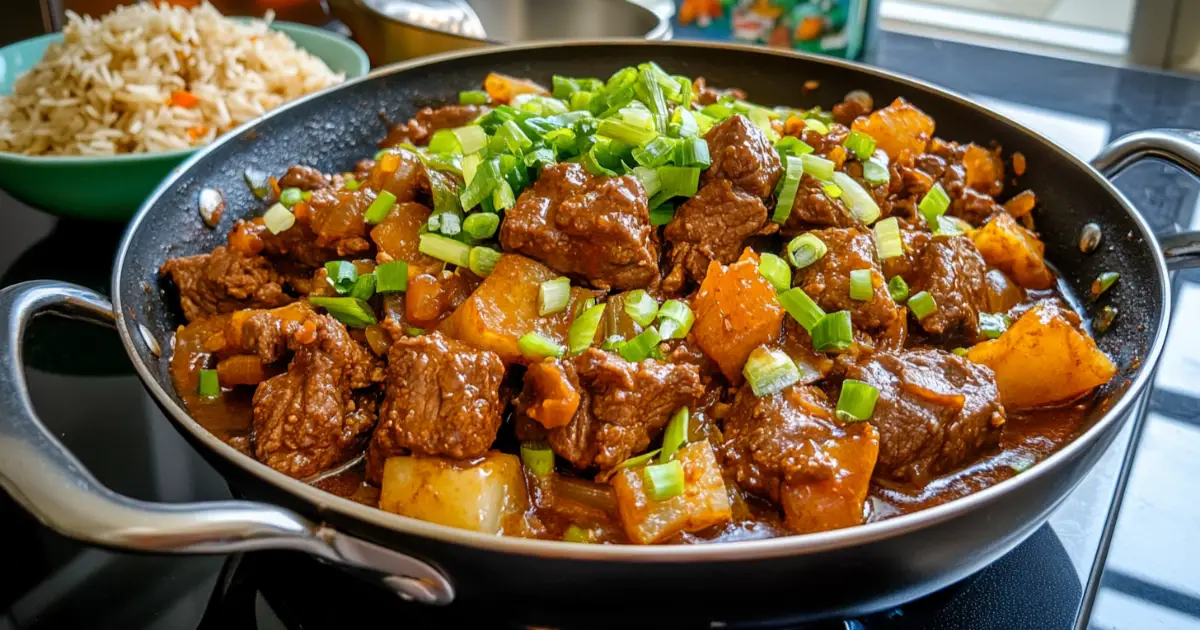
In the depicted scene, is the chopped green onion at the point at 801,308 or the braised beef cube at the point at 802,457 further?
the chopped green onion at the point at 801,308

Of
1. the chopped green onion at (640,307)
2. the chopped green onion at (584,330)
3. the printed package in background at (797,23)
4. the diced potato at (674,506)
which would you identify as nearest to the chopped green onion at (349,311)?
the chopped green onion at (584,330)

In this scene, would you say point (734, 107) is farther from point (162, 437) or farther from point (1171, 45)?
point (1171, 45)

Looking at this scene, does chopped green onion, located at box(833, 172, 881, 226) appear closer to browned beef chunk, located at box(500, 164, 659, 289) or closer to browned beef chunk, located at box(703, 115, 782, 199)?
browned beef chunk, located at box(703, 115, 782, 199)

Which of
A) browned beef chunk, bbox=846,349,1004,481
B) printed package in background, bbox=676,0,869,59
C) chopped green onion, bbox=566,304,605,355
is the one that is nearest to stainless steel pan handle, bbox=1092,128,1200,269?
browned beef chunk, bbox=846,349,1004,481

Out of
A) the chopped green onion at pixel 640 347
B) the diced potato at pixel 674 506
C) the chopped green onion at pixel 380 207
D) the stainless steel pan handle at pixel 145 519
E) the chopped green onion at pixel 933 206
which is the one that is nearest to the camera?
the stainless steel pan handle at pixel 145 519

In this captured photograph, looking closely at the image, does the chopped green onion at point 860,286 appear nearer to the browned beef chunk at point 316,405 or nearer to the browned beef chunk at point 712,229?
the browned beef chunk at point 712,229

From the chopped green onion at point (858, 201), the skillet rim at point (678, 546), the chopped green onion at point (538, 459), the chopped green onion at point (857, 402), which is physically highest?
the chopped green onion at point (858, 201)
